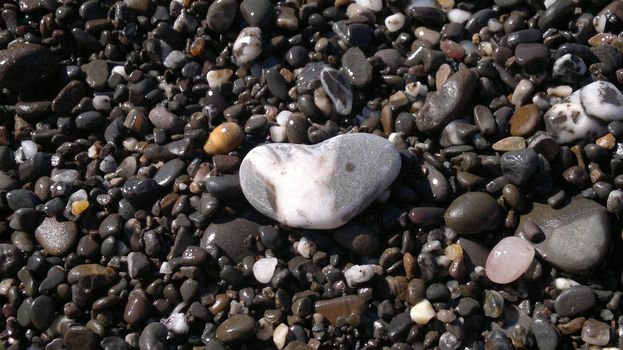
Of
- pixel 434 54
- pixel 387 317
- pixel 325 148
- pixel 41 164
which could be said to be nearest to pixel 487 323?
pixel 387 317

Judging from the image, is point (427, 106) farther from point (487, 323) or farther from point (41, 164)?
point (41, 164)

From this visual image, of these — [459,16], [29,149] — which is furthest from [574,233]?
[29,149]

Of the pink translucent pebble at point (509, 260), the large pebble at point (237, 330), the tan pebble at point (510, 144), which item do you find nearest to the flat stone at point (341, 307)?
the large pebble at point (237, 330)

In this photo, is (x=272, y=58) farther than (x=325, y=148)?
Yes

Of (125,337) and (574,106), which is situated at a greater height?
Answer: (574,106)

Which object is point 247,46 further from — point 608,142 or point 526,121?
point 608,142

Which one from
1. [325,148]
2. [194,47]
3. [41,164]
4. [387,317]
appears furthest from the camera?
[194,47]

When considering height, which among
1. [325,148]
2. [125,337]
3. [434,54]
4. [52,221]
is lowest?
[125,337]
